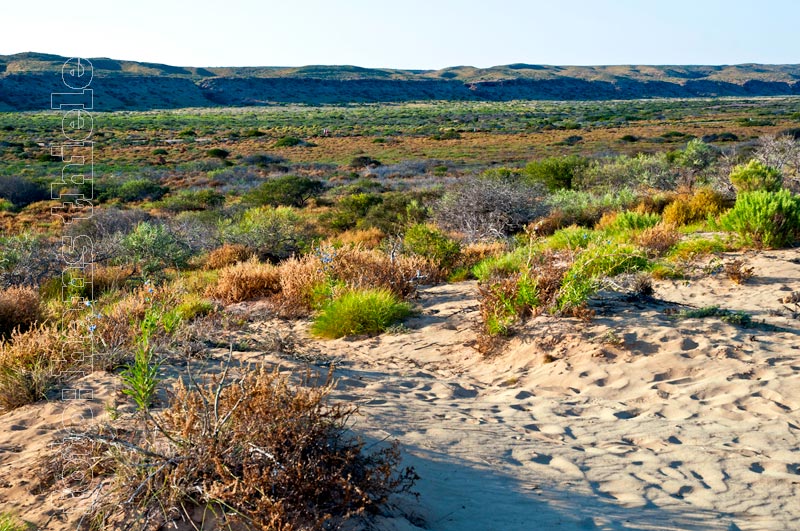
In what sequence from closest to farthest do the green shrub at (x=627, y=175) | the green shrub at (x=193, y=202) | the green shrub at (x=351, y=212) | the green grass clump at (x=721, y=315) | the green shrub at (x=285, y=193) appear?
1. the green grass clump at (x=721, y=315)
2. the green shrub at (x=351, y=212)
3. the green shrub at (x=627, y=175)
4. the green shrub at (x=193, y=202)
5. the green shrub at (x=285, y=193)

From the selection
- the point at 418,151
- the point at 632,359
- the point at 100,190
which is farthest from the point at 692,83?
the point at 632,359

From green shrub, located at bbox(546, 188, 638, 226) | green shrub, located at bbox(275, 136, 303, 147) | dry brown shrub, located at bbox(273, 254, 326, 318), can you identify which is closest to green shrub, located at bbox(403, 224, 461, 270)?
dry brown shrub, located at bbox(273, 254, 326, 318)

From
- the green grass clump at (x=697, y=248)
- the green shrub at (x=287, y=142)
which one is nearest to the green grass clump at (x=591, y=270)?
the green grass clump at (x=697, y=248)

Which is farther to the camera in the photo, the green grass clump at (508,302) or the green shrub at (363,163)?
the green shrub at (363,163)

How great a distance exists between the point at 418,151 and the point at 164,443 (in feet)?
128

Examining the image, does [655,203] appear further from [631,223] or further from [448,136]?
[448,136]

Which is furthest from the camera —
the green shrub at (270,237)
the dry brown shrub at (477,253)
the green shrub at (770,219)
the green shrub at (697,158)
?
the green shrub at (697,158)

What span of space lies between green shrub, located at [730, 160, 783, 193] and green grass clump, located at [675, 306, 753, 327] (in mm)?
6452

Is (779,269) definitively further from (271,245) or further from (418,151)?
(418,151)

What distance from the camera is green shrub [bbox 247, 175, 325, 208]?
66.7 ft

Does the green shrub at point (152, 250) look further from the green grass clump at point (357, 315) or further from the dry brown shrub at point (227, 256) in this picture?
the green grass clump at point (357, 315)

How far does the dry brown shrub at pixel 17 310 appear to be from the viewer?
21.5ft

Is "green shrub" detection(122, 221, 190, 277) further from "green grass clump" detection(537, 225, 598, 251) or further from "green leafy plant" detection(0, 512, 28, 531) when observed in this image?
"green leafy plant" detection(0, 512, 28, 531)

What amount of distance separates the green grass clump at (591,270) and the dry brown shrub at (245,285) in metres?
3.77
